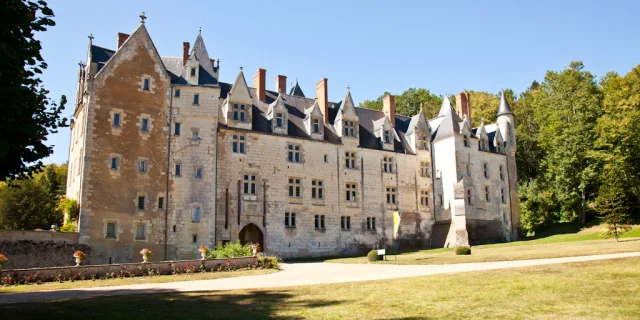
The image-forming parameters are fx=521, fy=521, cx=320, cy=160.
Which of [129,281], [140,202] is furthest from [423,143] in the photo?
[129,281]

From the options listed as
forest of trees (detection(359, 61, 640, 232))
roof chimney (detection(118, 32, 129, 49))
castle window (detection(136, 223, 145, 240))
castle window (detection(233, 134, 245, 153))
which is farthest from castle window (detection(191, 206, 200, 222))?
forest of trees (detection(359, 61, 640, 232))

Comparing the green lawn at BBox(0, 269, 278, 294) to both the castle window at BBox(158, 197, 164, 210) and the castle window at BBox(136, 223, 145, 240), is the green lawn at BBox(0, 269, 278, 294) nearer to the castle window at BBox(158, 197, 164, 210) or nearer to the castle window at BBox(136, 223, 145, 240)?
the castle window at BBox(136, 223, 145, 240)

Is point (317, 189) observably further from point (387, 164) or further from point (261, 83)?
point (261, 83)

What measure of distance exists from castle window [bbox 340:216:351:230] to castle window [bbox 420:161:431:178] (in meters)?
7.73

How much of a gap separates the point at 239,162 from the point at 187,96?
5.16 meters

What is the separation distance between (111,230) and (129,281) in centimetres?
1012

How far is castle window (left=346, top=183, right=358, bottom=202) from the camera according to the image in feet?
122

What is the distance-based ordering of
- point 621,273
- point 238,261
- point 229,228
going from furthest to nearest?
point 229,228
point 238,261
point 621,273

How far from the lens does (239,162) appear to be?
32.9m

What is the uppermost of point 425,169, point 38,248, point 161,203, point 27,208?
point 425,169

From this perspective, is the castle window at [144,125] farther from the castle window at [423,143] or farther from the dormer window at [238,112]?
the castle window at [423,143]

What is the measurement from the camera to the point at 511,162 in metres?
44.5

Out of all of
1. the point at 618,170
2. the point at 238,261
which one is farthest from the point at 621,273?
the point at 618,170

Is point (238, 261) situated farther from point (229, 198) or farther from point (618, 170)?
point (618, 170)
